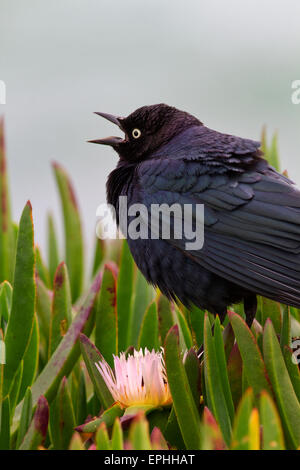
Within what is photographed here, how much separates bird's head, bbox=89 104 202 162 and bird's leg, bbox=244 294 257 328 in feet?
2.83

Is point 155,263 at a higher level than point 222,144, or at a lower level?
lower

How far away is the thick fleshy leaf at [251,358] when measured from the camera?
1.48 meters

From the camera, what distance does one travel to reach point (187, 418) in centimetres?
149

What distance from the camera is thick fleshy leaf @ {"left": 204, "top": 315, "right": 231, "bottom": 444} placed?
57.8 inches

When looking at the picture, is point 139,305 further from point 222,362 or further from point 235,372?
point 222,362

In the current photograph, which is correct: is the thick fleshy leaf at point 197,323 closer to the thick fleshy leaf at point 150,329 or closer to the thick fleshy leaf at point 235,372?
the thick fleshy leaf at point 150,329

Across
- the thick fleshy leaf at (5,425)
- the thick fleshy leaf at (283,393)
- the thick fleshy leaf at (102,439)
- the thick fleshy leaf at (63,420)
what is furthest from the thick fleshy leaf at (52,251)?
the thick fleshy leaf at (102,439)

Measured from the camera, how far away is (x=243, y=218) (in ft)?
7.50

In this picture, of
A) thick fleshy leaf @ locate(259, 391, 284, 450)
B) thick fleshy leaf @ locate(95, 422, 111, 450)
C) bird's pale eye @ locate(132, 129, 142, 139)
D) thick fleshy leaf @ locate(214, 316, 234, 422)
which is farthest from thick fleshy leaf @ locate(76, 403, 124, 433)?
bird's pale eye @ locate(132, 129, 142, 139)

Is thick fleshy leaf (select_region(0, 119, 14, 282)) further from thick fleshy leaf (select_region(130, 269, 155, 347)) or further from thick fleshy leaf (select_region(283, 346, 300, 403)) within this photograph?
thick fleshy leaf (select_region(283, 346, 300, 403))

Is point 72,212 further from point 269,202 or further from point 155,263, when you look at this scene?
point 269,202

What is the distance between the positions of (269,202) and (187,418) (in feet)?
3.31

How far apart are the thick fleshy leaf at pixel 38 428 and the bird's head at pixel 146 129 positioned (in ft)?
5.06
